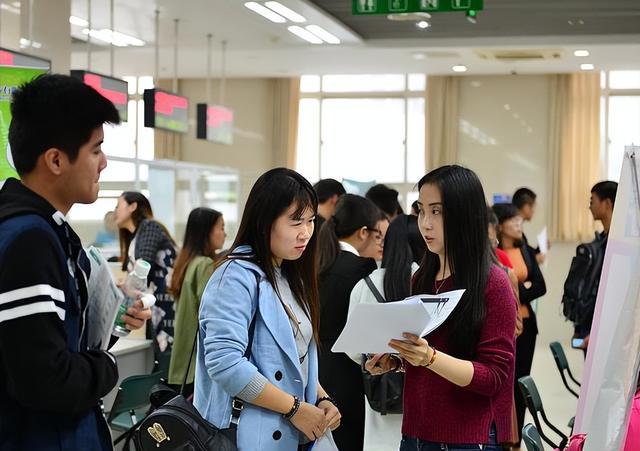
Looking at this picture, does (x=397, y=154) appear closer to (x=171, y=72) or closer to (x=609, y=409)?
(x=171, y=72)

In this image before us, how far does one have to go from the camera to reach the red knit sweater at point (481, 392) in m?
2.59

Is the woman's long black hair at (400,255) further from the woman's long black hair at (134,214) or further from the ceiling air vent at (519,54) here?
the ceiling air vent at (519,54)

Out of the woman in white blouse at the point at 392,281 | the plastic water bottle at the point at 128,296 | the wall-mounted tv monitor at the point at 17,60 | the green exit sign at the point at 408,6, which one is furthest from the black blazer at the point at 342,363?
the green exit sign at the point at 408,6

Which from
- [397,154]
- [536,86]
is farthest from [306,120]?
[536,86]

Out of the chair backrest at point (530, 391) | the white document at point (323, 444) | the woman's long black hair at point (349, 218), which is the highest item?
the woman's long black hair at point (349, 218)

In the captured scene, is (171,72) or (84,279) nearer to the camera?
(84,279)

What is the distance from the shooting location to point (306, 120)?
15.3 meters

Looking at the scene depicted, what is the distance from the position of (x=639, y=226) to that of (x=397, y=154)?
12.8 metres

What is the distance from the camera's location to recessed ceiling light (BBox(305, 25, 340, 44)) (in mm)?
10348

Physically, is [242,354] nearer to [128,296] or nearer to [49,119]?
[128,296]

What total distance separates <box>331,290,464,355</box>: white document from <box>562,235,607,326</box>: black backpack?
4298 millimetres

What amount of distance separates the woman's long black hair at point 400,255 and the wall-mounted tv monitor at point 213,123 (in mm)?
7295

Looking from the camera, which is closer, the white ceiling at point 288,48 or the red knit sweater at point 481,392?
the red knit sweater at point 481,392

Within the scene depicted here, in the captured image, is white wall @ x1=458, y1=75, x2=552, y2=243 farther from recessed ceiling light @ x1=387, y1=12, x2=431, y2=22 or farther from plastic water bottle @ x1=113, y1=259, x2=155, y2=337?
plastic water bottle @ x1=113, y1=259, x2=155, y2=337
